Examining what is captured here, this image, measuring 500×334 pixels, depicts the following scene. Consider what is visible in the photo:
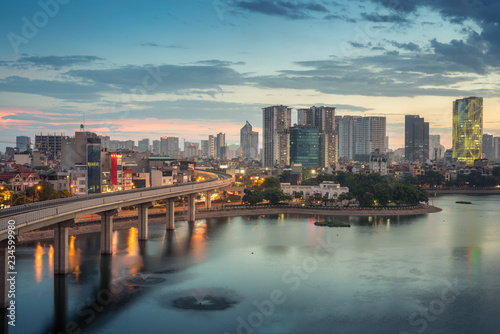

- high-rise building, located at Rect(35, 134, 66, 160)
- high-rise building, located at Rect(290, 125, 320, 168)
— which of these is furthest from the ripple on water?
high-rise building, located at Rect(35, 134, 66, 160)

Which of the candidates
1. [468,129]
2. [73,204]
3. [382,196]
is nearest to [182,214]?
[382,196]

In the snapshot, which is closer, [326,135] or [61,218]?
[61,218]

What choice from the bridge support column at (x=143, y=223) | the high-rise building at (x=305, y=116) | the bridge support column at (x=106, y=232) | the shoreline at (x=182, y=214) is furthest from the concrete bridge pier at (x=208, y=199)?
the high-rise building at (x=305, y=116)

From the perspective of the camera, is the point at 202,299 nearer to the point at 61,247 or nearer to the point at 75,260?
the point at 61,247

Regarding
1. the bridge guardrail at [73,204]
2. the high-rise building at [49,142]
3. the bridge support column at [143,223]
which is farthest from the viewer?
the high-rise building at [49,142]

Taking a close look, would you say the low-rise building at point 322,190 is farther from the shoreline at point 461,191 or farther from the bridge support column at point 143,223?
the shoreline at point 461,191

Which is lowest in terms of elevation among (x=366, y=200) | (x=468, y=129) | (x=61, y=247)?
(x=366, y=200)

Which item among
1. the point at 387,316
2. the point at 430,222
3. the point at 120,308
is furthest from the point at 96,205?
the point at 430,222
